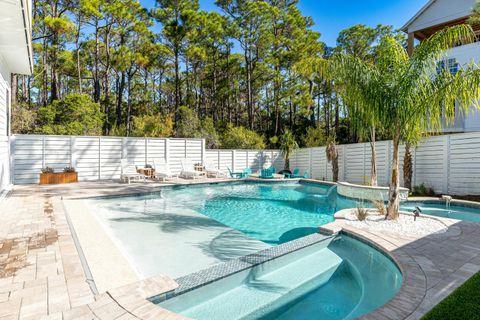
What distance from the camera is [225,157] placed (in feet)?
57.9

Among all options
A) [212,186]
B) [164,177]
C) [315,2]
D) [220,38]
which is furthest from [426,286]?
[315,2]

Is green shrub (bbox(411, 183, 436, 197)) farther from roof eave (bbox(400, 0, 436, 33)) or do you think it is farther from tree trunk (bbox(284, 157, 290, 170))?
roof eave (bbox(400, 0, 436, 33))

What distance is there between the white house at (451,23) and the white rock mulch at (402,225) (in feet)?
29.7

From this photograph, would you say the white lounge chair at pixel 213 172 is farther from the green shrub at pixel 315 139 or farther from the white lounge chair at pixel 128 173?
the green shrub at pixel 315 139

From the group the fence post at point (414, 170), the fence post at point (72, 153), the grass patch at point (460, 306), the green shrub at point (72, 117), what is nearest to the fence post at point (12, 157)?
the fence post at point (72, 153)

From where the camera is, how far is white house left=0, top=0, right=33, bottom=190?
564 cm

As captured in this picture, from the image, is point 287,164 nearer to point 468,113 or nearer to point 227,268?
point 468,113

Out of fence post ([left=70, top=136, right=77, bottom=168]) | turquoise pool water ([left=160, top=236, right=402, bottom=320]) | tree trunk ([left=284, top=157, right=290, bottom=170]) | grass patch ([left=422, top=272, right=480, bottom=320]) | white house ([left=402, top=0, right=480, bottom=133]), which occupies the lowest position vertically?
turquoise pool water ([left=160, top=236, right=402, bottom=320])

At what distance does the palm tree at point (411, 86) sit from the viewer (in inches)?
207

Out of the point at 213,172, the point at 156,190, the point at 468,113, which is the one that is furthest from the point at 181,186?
the point at 468,113

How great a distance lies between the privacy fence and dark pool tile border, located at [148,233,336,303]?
838cm

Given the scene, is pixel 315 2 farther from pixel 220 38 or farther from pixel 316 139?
pixel 316 139

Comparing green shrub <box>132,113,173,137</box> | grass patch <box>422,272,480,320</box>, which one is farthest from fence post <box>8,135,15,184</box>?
grass patch <box>422,272,480,320</box>

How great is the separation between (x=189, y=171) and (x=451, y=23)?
16.2 m
